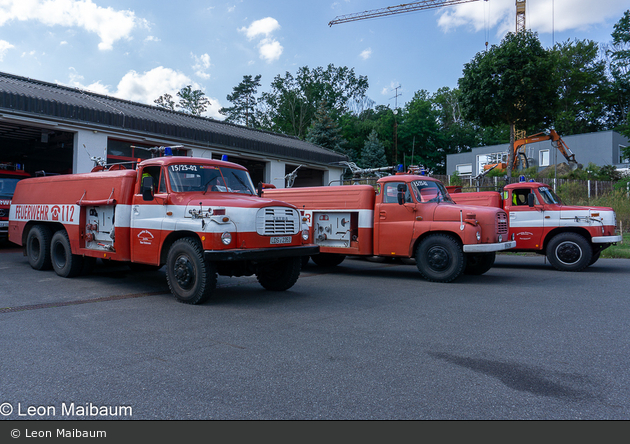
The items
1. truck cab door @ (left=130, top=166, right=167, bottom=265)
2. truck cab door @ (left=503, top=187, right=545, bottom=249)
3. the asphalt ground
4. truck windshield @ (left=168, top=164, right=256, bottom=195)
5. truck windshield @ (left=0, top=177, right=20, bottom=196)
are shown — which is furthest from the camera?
truck windshield @ (left=0, top=177, right=20, bottom=196)

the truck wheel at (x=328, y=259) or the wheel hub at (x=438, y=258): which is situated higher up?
the wheel hub at (x=438, y=258)

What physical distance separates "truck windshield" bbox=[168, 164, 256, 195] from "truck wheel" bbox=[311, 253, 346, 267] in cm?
456

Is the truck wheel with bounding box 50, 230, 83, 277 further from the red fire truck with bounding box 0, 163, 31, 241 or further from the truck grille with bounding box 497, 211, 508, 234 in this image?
the truck grille with bounding box 497, 211, 508, 234

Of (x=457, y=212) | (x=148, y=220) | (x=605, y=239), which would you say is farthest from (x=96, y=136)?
(x=605, y=239)

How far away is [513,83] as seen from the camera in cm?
2534

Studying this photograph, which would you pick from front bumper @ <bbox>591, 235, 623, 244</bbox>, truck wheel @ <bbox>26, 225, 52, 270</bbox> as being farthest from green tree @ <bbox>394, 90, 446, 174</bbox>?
truck wheel @ <bbox>26, 225, 52, 270</bbox>

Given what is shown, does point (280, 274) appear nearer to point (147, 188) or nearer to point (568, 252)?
point (147, 188)

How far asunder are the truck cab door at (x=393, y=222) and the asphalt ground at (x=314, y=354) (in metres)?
1.86

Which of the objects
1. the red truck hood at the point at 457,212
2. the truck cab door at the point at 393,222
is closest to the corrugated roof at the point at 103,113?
the truck cab door at the point at 393,222

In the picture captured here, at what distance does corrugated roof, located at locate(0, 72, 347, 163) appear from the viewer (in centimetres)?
1530

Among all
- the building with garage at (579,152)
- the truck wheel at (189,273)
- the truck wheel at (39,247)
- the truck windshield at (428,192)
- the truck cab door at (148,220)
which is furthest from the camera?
the building with garage at (579,152)

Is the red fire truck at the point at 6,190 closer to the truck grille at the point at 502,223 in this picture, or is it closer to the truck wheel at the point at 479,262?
the truck wheel at the point at 479,262

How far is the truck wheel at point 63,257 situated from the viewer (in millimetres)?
9727

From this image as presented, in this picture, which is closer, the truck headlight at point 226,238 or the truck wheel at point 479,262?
the truck headlight at point 226,238
